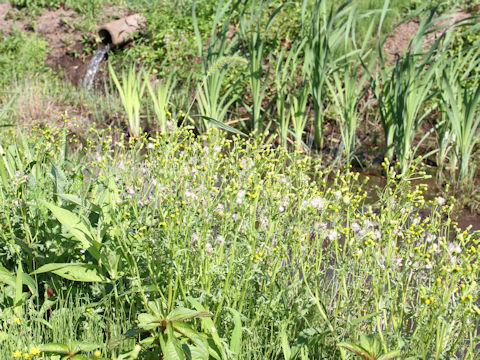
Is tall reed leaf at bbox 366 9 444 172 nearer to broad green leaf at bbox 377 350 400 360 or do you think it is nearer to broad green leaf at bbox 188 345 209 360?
broad green leaf at bbox 377 350 400 360

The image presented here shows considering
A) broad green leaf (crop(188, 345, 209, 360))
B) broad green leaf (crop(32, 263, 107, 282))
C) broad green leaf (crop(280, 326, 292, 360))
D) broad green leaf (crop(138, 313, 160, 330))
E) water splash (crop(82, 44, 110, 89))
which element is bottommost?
water splash (crop(82, 44, 110, 89))

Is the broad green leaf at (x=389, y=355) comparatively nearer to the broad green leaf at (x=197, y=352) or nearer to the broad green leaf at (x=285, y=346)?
the broad green leaf at (x=285, y=346)

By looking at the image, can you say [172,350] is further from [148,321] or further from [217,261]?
[217,261]

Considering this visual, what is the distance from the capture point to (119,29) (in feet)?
30.0

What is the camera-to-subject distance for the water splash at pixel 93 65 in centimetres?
862

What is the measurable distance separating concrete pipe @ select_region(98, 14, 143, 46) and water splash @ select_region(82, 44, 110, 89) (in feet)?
0.68

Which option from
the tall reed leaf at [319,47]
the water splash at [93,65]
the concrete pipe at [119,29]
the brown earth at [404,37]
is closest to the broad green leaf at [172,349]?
the tall reed leaf at [319,47]

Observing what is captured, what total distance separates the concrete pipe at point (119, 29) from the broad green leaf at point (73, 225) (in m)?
6.85

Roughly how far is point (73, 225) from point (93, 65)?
6.94 m

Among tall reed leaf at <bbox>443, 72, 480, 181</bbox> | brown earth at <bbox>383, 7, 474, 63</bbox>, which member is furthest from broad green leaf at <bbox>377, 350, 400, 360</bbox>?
brown earth at <bbox>383, 7, 474, 63</bbox>

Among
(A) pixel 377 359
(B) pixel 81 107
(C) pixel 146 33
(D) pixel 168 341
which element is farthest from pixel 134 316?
(C) pixel 146 33

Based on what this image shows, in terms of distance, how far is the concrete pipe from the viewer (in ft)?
29.7

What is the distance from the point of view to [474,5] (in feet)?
26.7

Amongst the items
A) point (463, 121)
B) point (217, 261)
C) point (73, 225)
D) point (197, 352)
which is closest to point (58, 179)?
point (73, 225)
